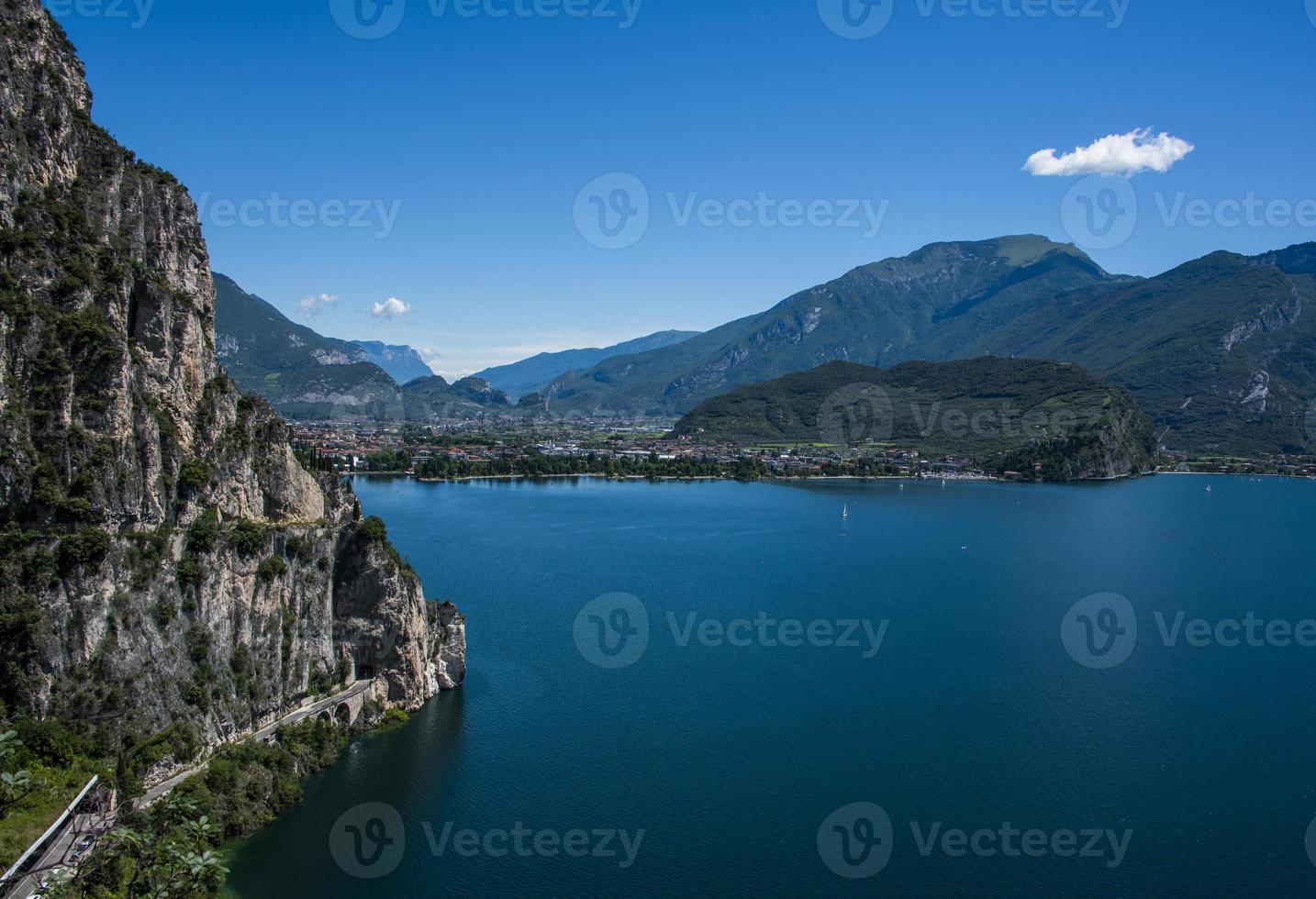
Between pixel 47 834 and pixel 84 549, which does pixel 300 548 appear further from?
pixel 47 834

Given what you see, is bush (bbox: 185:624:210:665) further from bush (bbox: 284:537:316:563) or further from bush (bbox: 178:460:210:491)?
bush (bbox: 284:537:316:563)

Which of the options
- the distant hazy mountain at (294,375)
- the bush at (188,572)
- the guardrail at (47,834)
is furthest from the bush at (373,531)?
the distant hazy mountain at (294,375)

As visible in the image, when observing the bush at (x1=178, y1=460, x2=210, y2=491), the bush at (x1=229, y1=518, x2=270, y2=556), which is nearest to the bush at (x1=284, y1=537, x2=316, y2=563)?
the bush at (x1=229, y1=518, x2=270, y2=556)

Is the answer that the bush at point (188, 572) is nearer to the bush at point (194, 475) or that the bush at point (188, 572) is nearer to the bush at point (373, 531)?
the bush at point (194, 475)

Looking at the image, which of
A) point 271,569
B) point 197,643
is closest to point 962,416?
point 271,569

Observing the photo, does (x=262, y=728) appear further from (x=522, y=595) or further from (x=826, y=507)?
(x=826, y=507)
